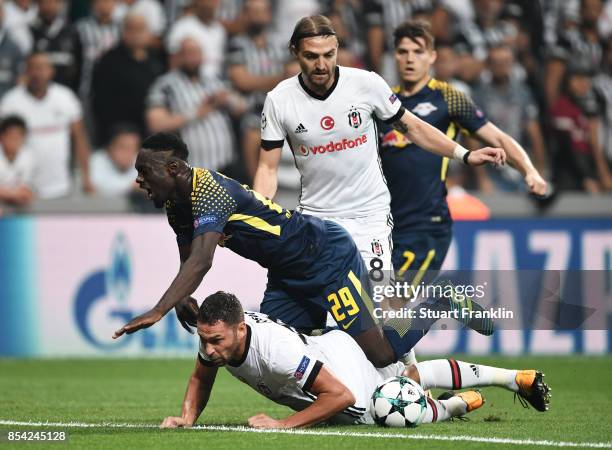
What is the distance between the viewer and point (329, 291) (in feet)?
27.9

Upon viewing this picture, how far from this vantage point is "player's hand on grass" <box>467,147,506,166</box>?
866 centimetres

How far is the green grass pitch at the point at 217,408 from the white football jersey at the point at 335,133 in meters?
1.84

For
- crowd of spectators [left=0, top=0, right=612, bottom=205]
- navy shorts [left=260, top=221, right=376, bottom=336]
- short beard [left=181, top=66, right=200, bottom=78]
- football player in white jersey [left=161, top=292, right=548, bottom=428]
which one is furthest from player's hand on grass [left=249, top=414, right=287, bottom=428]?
short beard [left=181, top=66, right=200, bottom=78]

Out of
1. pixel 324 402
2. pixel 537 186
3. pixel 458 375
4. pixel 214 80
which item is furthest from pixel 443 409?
pixel 214 80

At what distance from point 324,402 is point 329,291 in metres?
1.04

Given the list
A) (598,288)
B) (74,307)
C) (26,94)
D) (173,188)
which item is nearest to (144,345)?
(74,307)

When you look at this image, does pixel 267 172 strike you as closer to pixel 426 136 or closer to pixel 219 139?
pixel 426 136

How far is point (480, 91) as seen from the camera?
55.3 ft

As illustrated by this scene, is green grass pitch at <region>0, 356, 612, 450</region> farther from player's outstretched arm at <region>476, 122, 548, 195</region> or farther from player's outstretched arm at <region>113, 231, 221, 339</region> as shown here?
player's outstretched arm at <region>476, 122, 548, 195</region>

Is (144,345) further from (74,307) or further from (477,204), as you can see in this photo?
(477,204)

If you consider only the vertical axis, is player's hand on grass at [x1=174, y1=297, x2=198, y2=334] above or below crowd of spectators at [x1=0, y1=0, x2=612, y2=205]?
below

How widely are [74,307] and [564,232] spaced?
6.36 m

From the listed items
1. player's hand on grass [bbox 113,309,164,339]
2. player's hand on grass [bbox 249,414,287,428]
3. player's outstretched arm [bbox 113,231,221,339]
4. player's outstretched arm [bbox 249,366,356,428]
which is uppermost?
player's outstretched arm [bbox 113,231,221,339]

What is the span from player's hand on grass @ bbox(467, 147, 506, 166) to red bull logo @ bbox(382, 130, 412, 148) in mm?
1541
